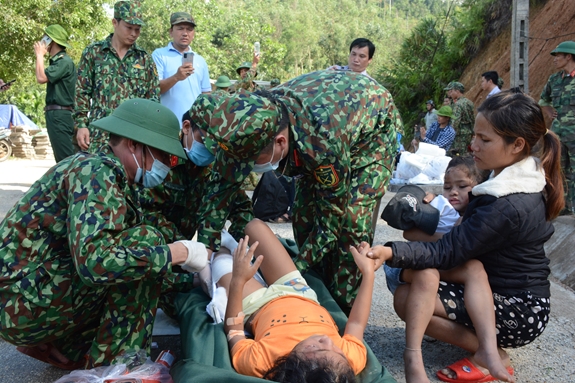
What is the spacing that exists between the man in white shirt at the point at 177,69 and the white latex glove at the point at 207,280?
2525mm

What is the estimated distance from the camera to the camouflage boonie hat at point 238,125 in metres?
2.36

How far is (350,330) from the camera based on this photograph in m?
2.40

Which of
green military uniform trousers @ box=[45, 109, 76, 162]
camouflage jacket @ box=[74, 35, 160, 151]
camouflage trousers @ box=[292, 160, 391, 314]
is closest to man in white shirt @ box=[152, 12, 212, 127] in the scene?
camouflage jacket @ box=[74, 35, 160, 151]

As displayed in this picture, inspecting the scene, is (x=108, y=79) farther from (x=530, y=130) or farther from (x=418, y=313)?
(x=530, y=130)

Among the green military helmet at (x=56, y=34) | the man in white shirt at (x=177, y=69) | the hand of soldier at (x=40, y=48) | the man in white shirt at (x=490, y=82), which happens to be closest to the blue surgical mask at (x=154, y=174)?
the man in white shirt at (x=177, y=69)

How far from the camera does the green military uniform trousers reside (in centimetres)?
579

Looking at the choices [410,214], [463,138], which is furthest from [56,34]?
[463,138]

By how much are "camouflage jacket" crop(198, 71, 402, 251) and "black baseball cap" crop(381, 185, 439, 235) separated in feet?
0.67

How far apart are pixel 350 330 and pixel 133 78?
3.23m

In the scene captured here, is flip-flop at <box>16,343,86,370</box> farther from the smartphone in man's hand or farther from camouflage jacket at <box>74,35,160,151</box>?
the smartphone in man's hand

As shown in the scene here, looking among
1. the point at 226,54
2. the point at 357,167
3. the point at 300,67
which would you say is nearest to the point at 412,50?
the point at 357,167

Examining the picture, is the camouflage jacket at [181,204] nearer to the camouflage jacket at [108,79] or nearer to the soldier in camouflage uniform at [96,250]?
the soldier in camouflage uniform at [96,250]

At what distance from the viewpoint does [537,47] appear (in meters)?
10.9

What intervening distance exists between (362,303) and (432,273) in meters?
0.39
